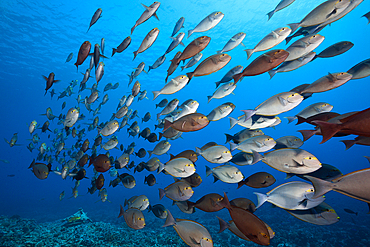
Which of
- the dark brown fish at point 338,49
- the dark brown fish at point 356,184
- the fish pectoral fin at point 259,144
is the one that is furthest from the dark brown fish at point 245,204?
the dark brown fish at point 338,49

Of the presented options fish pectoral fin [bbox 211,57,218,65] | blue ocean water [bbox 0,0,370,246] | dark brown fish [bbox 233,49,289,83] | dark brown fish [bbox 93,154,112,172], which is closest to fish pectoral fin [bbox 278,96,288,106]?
dark brown fish [bbox 233,49,289,83]

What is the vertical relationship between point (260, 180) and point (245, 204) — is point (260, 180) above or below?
above

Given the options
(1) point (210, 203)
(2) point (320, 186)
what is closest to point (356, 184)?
(2) point (320, 186)

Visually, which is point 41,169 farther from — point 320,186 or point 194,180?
point 320,186

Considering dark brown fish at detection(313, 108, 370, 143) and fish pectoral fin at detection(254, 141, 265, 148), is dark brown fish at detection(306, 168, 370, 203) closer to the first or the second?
dark brown fish at detection(313, 108, 370, 143)

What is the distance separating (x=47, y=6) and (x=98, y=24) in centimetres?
578

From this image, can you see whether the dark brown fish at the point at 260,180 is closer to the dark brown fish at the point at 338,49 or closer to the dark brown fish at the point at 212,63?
the dark brown fish at the point at 212,63

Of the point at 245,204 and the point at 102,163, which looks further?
the point at 102,163

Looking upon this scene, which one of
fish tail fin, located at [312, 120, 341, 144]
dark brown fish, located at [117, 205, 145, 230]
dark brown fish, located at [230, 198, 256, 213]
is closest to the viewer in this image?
fish tail fin, located at [312, 120, 341, 144]

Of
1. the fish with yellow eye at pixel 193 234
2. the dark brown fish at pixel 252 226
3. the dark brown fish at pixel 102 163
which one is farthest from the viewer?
the dark brown fish at pixel 102 163

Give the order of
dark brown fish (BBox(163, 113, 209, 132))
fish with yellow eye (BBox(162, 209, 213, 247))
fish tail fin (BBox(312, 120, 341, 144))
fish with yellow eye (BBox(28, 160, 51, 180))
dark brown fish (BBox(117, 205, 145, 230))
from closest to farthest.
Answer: fish tail fin (BBox(312, 120, 341, 144)) → fish with yellow eye (BBox(162, 209, 213, 247)) → dark brown fish (BBox(163, 113, 209, 132)) → dark brown fish (BBox(117, 205, 145, 230)) → fish with yellow eye (BBox(28, 160, 51, 180))

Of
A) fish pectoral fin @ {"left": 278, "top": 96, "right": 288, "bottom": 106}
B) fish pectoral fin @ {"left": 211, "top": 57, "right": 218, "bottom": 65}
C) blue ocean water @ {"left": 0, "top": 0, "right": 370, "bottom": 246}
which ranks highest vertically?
blue ocean water @ {"left": 0, "top": 0, "right": 370, "bottom": 246}

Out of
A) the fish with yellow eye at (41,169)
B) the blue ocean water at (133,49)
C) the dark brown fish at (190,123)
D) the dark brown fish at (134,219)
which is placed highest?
the blue ocean water at (133,49)

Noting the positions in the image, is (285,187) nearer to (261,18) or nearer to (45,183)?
(261,18)
